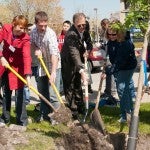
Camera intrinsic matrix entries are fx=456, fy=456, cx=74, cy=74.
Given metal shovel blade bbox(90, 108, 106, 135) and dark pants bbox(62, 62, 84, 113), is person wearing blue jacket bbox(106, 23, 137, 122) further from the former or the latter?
metal shovel blade bbox(90, 108, 106, 135)

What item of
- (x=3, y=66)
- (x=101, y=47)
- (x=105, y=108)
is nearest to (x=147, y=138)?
(x=3, y=66)

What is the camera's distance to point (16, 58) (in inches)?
257

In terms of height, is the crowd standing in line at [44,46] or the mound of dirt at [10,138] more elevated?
the crowd standing in line at [44,46]

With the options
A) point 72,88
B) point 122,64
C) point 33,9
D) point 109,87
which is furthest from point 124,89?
point 33,9

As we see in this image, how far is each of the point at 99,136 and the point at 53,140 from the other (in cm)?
80

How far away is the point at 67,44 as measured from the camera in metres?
7.02

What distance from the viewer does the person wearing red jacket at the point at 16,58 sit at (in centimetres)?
626

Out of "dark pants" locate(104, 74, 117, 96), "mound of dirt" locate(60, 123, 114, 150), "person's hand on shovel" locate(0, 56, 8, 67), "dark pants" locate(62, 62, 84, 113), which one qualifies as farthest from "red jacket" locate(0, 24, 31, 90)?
"dark pants" locate(104, 74, 117, 96)

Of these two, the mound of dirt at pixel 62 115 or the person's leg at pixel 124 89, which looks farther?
the person's leg at pixel 124 89

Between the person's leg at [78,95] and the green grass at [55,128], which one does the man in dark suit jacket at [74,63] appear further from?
the green grass at [55,128]

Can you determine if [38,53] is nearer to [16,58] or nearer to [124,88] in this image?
[16,58]

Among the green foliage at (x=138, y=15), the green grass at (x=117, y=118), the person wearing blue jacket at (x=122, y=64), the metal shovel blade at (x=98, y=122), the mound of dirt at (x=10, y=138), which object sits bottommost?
the green grass at (x=117, y=118)

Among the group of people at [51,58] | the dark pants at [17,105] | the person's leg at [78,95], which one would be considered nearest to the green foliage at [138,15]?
the group of people at [51,58]

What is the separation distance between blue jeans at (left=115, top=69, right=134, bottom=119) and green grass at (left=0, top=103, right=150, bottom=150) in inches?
10.8
